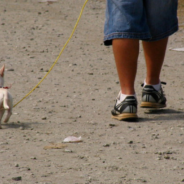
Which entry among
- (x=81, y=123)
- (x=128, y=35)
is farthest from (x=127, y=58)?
(x=81, y=123)

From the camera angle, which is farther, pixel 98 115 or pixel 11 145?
pixel 98 115

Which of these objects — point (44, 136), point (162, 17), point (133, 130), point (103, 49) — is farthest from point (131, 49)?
point (103, 49)

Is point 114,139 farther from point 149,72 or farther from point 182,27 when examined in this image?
point 182,27

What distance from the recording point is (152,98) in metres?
4.21

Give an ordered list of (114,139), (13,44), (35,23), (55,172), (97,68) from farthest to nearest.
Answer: (35,23), (13,44), (97,68), (114,139), (55,172)

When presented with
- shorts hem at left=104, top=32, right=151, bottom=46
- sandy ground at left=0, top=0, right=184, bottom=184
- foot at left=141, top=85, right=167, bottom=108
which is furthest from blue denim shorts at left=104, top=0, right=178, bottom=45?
sandy ground at left=0, top=0, right=184, bottom=184

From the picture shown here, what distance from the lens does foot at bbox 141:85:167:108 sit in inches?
166

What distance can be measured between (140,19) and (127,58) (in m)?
0.32

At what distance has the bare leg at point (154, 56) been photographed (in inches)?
163

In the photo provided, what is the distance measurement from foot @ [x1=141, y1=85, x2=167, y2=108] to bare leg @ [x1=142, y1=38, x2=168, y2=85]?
0.26 ft

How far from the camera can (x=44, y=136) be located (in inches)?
139

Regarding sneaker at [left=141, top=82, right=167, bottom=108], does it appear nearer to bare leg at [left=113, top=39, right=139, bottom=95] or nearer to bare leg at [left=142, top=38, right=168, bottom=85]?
bare leg at [left=142, top=38, right=168, bottom=85]

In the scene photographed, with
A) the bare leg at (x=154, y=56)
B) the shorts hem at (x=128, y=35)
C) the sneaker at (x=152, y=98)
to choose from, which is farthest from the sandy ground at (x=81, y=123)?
the shorts hem at (x=128, y=35)

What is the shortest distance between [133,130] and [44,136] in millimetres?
675
